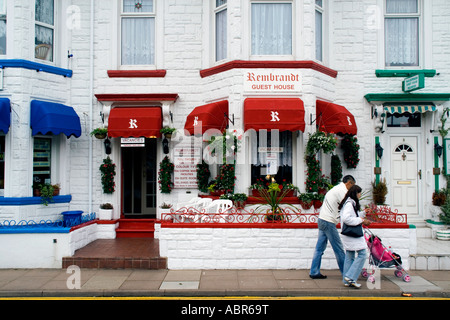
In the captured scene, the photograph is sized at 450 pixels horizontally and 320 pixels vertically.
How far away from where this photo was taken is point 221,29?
1025 cm

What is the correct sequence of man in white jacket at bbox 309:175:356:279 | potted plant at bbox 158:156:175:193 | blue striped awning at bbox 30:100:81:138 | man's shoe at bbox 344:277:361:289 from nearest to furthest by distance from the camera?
1. man's shoe at bbox 344:277:361:289
2. man in white jacket at bbox 309:175:356:279
3. blue striped awning at bbox 30:100:81:138
4. potted plant at bbox 158:156:175:193

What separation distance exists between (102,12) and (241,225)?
7293mm

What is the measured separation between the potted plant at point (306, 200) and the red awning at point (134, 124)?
13.4ft

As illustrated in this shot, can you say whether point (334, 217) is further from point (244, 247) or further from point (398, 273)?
point (244, 247)

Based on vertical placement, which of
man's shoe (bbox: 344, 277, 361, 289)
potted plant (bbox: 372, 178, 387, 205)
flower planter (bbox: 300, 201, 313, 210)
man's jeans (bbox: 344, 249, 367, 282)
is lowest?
man's shoe (bbox: 344, 277, 361, 289)

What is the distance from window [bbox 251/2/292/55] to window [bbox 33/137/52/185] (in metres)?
6.15

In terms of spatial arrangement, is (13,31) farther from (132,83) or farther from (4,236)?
(4,236)

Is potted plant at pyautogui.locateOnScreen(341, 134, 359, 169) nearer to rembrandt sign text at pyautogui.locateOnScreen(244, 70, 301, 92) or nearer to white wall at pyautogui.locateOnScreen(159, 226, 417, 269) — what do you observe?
rembrandt sign text at pyautogui.locateOnScreen(244, 70, 301, 92)

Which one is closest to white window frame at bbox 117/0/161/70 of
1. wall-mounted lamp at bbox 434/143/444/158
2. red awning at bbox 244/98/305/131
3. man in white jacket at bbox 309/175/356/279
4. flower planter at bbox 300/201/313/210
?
red awning at bbox 244/98/305/131

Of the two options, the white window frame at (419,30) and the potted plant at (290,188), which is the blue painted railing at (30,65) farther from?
the white window frame at (419,30)

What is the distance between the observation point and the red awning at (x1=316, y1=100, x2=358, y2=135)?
30.2ft

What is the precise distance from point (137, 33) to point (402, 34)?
7643 mm

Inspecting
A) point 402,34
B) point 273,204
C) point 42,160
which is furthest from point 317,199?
point 42,160

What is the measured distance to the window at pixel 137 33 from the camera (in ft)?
34.9
